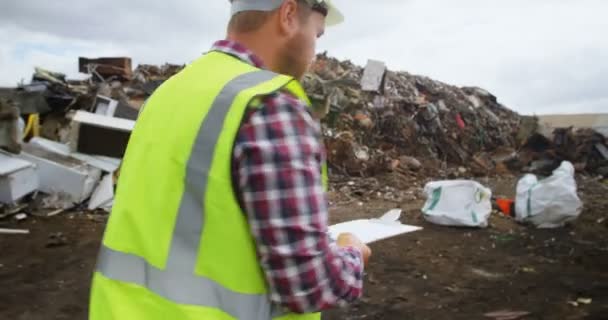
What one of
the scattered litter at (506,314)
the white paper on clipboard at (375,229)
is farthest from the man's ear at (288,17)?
the scattered litter at (506,314)

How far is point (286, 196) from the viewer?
2.29 feet

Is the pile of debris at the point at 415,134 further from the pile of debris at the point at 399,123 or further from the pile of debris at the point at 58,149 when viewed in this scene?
the pile of debris at the point at 58,149

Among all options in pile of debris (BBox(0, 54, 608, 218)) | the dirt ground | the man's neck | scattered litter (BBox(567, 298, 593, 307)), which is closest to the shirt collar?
the man's neck

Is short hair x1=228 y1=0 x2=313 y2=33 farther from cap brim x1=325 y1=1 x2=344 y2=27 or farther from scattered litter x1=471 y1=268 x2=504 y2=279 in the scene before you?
scattered litter x1=471 y1=268 x2=504 y2=279

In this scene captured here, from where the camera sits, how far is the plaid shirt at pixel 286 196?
694 millimetres

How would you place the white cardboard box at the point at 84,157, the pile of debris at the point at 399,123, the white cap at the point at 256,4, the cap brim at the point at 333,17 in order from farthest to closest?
the pile of debris at the point at 399,123 < the white cardboard box at the point at 84,157 < the cap brim at the point at 333,17 < the white cap at the point at 256,4

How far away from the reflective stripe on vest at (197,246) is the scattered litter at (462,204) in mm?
4839

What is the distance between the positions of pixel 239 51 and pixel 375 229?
2.15ft

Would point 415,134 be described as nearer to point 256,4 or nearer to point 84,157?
point 84,157

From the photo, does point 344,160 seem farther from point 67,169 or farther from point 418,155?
point 67,169

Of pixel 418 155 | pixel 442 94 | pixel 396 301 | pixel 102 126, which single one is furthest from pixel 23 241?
pixel 442 94

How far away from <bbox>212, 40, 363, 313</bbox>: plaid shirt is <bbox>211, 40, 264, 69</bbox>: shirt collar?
0.57 feet

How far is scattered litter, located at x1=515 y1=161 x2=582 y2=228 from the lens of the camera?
5.06m

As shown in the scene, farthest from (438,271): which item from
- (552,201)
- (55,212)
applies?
(55,212)
